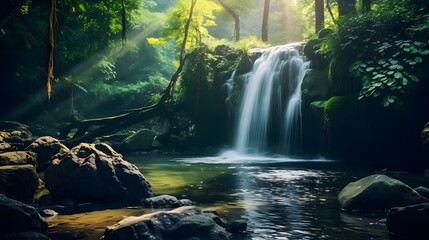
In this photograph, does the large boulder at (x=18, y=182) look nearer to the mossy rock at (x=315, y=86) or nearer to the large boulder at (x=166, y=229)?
the large boulder at (x=166, y=229)

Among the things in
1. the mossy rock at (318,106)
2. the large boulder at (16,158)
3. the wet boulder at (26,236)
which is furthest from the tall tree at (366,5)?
the wet boulder at (26,236)

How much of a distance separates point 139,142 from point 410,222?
1845cm

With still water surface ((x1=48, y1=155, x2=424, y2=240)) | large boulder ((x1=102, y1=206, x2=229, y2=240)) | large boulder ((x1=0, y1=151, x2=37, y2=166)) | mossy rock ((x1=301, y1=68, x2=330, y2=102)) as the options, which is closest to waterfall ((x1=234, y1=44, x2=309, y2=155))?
mossy rock ((x1=301, y1=68, x2=330, y2=102))

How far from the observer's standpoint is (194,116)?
2298 centimetres

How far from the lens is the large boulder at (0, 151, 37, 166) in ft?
30.3

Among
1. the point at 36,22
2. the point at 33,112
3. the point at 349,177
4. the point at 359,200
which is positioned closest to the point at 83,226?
the point at 359,200

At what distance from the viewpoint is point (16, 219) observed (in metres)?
5.53

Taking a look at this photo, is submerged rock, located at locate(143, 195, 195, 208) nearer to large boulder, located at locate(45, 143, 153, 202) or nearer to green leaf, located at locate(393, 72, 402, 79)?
large boulder, located at locate(45, 143, 153, 202)

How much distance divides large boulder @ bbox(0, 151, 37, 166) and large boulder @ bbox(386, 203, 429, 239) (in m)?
8.37

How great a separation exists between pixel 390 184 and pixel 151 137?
17.3 meters

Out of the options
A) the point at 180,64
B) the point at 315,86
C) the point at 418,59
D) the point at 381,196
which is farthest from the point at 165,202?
the point at 180,64

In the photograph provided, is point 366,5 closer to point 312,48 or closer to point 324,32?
point 324,32

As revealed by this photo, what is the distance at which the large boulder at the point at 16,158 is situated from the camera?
30.3 feet

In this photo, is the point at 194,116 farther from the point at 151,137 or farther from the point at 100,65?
the point at 100,65
